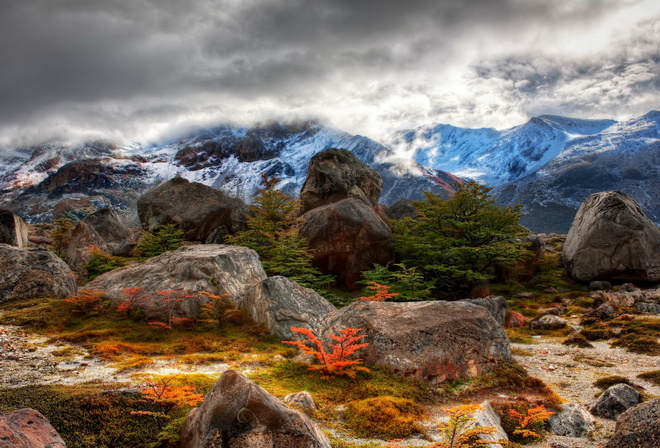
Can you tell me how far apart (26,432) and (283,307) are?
9.96 metres

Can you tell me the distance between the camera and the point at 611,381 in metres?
9.62

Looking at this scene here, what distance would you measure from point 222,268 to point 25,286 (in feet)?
24.5

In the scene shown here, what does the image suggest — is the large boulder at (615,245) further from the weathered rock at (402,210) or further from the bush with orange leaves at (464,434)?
the bush with orange leaves at (464,434)

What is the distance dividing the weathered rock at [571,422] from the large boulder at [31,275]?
17.4 meters

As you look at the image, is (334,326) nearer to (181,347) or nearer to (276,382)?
(276,382)

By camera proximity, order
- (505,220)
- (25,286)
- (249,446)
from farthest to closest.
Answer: (505,220) → (25,286) → (249,446)

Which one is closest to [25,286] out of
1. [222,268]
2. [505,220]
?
[222,268]

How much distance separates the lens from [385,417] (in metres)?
6.91

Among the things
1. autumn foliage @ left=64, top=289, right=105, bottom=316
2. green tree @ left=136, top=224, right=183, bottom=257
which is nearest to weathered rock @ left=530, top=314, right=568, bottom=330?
autumn foliage @ left=64, top=289, right=105, bottom=316

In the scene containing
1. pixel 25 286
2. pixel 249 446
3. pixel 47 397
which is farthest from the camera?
pixel 25 286

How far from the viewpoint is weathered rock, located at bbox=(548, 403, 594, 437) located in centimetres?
682

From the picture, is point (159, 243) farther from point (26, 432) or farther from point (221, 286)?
point (26, 432)

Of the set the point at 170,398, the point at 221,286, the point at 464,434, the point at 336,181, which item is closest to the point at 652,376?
the point at 464,434

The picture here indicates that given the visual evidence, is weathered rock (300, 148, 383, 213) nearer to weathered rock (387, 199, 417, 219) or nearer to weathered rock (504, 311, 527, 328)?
weathered rock (387, 199, 417, 219)
